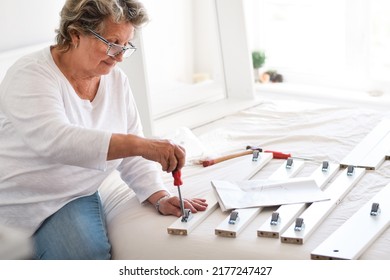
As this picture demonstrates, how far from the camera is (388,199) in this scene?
2.31 metres

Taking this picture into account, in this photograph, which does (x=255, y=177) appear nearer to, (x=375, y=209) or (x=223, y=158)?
(x=223, y=158)

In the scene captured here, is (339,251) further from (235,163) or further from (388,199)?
→ (235,163)

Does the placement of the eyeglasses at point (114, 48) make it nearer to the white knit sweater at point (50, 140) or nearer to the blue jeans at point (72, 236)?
the white knit sweater at point (50, 140)

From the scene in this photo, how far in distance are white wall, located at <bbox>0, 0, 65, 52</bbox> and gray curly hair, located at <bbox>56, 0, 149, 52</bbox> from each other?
888 millimetres

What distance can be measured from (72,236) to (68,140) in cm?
33

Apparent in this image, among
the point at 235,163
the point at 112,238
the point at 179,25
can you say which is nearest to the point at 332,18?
the point at 179,25

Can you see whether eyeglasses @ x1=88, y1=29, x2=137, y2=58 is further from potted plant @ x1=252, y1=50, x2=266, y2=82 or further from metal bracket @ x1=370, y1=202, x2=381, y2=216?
potted plant @ x1=252, y1=50, x2=266, y2=82

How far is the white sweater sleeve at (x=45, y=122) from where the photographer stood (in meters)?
2.03

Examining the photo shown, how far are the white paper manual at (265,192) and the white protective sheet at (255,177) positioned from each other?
Answer: 6cm

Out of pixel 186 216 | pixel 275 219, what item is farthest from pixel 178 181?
pixel 275 219

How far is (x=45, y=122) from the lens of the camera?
2059 mm

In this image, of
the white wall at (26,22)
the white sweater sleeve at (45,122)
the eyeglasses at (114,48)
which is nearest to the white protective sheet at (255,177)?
the white sweater sleeve at (45,122)

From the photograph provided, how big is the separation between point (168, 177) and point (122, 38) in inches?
25.9

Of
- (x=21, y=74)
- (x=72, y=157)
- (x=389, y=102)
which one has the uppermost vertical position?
(x=21, y=74)
